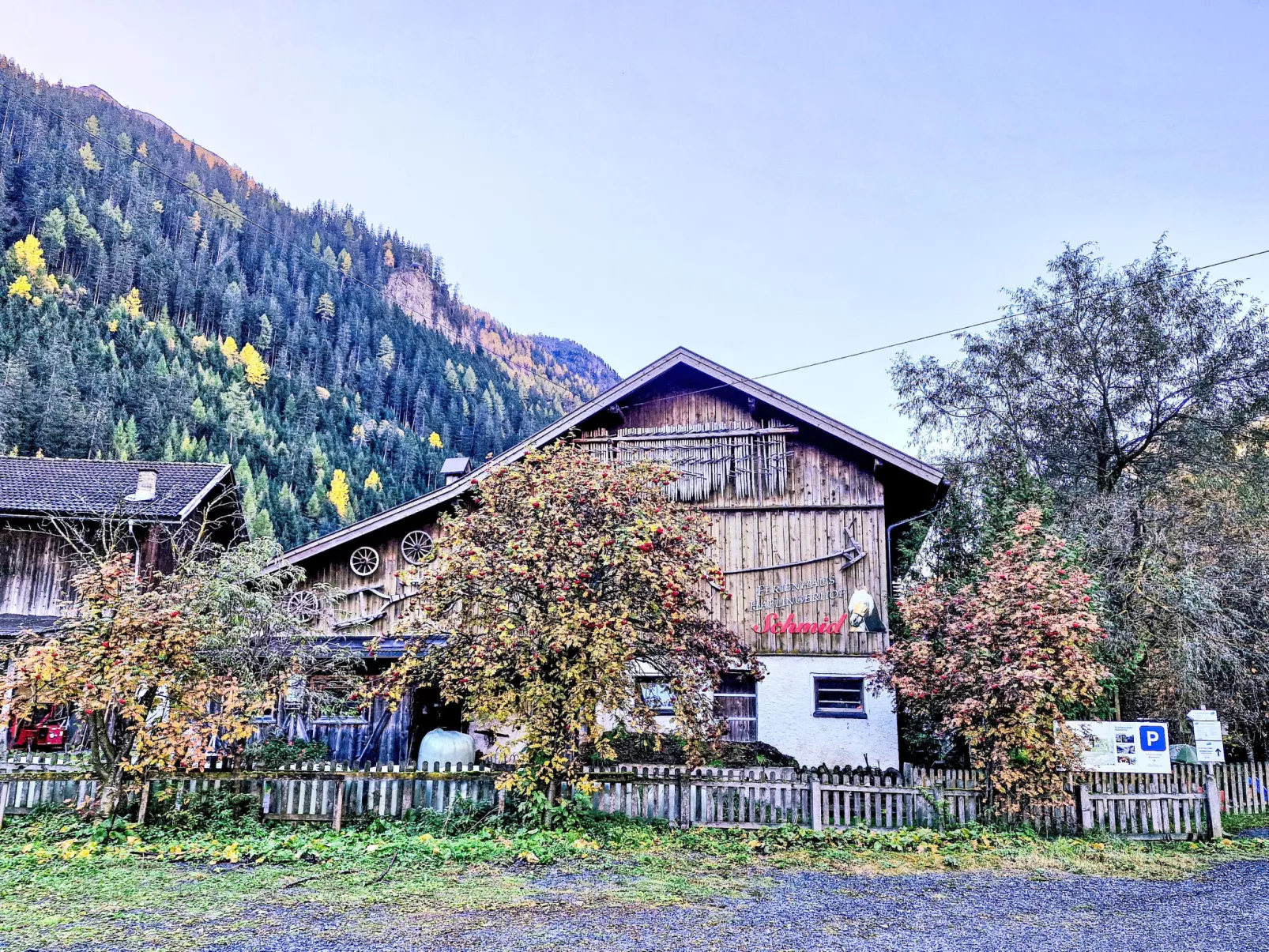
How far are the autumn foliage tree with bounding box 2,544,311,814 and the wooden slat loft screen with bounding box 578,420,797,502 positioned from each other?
9590mm

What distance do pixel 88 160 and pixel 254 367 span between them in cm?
6317

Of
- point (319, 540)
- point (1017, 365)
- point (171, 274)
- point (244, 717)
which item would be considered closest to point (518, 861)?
point (244, 717)

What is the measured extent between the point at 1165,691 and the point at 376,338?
15866cm

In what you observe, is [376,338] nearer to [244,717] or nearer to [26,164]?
[26,164]

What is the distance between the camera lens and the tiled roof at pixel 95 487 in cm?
2211

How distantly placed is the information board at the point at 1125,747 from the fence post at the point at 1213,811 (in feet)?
1.81

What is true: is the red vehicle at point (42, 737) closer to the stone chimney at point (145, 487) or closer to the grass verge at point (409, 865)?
the stone chimney at point (145, 487)

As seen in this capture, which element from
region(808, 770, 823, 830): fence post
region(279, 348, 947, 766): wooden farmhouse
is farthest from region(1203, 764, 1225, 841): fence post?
region(808, 770, 823, 830): fence post

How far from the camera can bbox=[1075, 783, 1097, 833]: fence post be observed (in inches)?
491

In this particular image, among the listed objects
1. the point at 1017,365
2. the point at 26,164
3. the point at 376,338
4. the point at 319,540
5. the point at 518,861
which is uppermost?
the point at 26,164

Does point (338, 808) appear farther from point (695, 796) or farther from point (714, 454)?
point (714, 454)

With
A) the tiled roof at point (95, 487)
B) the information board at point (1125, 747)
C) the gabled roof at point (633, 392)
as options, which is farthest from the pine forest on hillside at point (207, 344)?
the information board at point (1125, 747)

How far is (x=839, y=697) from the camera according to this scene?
17875 millimetres

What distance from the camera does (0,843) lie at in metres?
10.9
